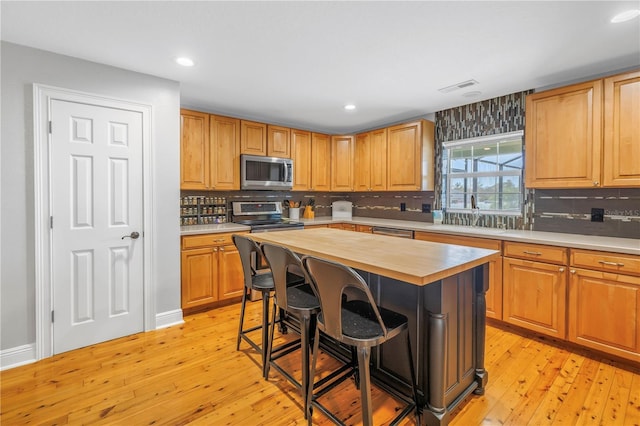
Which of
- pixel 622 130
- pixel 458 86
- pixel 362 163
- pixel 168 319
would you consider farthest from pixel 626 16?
pixel 168 319

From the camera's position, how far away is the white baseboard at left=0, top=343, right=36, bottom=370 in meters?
2.22

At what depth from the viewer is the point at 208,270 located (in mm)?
3334

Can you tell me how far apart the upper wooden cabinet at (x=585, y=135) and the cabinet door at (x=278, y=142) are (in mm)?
2920

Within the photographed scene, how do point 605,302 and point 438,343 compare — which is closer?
point 438,343

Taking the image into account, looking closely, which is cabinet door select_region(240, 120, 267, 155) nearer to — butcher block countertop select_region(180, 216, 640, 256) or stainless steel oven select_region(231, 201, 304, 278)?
stainless steel oven select_region(231, 201, 304, 278)

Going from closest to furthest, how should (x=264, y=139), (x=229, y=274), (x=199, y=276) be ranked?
(x=199, y=276), (x=229, y=274), (x=264, y=139)

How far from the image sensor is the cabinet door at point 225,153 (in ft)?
12.2

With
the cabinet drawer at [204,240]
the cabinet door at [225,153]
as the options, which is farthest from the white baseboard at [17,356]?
the cabinet door at [225,153]

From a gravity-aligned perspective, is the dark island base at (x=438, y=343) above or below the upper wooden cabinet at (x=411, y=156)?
below

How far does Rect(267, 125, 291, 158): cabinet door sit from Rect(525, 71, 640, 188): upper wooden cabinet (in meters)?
2.92

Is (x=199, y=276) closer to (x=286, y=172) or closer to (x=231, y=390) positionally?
(x=231, y=390)

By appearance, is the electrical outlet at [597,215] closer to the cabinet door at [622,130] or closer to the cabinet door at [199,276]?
the cabinet door at [622,130]

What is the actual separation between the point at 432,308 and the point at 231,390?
1.41 metres

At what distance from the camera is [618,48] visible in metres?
2.28
